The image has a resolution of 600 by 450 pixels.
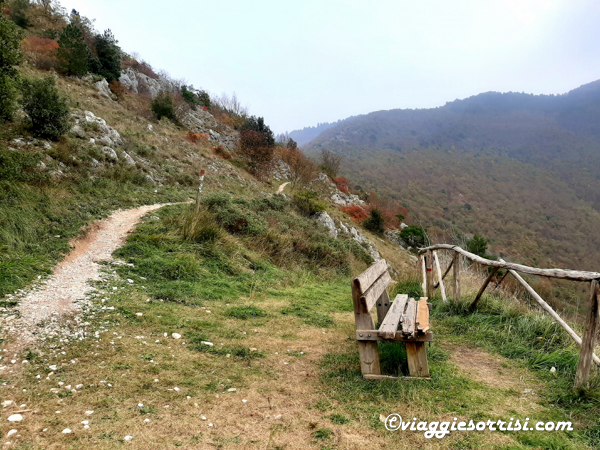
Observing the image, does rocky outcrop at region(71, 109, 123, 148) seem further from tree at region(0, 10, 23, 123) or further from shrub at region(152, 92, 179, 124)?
shrub at region(152, 92, 179, 124)

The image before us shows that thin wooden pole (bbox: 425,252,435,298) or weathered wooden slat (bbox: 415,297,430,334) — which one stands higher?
weathered wooden slat (bbox: 415,297,430,334)

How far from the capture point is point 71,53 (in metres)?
22.0

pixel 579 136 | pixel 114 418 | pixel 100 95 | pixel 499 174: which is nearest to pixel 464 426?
pixel 114 418

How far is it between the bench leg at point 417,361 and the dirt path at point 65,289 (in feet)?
12.9

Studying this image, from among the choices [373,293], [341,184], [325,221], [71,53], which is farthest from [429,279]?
[341,184]

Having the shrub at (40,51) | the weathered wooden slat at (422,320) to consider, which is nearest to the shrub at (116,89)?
the shrub at (40,51)

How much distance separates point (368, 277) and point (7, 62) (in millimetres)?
8559

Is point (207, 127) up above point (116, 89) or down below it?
below

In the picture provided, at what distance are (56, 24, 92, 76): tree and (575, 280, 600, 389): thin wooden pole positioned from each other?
95.0 ft

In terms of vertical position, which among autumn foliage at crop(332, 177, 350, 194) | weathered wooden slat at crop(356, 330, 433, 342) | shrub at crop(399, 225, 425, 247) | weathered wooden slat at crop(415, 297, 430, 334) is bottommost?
shrub at crop(399, 225, 425, 247)

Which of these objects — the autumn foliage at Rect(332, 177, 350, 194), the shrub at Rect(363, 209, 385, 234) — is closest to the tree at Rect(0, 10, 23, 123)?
the shrub at Rect(363, 209, 385, 234)

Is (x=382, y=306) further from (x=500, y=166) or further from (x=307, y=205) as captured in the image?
(x=500, y=166)

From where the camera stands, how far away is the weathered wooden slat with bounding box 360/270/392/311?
11.1 feet

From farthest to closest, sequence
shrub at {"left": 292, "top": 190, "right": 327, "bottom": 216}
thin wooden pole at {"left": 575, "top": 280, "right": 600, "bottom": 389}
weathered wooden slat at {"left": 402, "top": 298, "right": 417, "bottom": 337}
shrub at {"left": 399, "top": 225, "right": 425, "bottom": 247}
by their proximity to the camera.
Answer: shrub at {"left": 399, "top": 225, "right": 425, "bottom": 247}, shrub at {"left": 292, "top": 190, "right": 327, "bottom": 216}, weathered wooden slat at {"left": 402, "top": 298, "right": 417, "bottom": 337}, thin wooden pole at {"left": 575, "top": 280, "right": 600, "bottom": 389}
